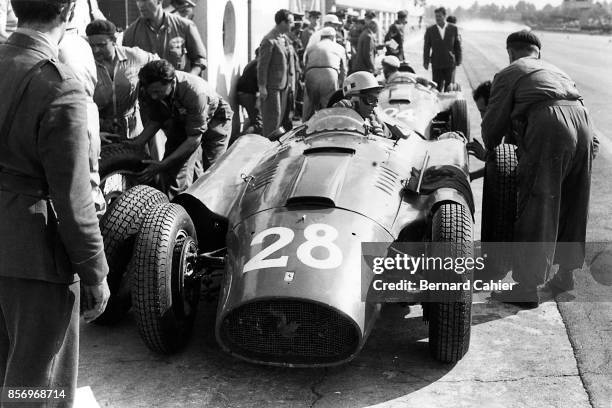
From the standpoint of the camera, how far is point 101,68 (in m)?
6.76

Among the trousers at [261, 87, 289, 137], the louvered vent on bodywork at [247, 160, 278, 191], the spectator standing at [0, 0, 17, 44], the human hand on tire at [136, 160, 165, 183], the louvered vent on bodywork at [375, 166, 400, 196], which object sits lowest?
the trousers at [261, 87, 289, 137]

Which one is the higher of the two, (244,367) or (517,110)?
(517,110)

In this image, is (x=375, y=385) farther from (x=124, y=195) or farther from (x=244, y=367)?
(x=124, y=195)

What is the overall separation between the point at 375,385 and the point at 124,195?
2.00 metres

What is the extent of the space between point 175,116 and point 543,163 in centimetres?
299

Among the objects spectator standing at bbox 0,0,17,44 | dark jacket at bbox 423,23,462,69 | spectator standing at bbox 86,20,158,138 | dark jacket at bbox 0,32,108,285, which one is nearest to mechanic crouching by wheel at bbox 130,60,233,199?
spectator standing at bbox 86,20,158,138

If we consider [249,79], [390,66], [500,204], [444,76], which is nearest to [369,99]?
[500,204]

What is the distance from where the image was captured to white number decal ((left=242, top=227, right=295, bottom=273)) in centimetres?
439

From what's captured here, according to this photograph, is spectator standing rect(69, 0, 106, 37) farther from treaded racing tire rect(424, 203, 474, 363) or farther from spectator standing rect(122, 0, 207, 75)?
treaded racing tire rect(424, 203, 474, 363)

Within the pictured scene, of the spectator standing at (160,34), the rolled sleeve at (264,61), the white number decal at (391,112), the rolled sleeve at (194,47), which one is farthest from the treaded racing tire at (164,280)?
the rolled sleeve at (264,61)

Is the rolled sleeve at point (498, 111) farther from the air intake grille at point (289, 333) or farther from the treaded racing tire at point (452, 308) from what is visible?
the air intake grille at point (289, 333)

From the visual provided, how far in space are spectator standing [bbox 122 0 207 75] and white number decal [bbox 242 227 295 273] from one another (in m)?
4.03

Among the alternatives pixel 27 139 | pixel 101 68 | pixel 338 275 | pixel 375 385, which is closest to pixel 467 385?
pixel 375 385

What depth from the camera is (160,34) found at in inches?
328
